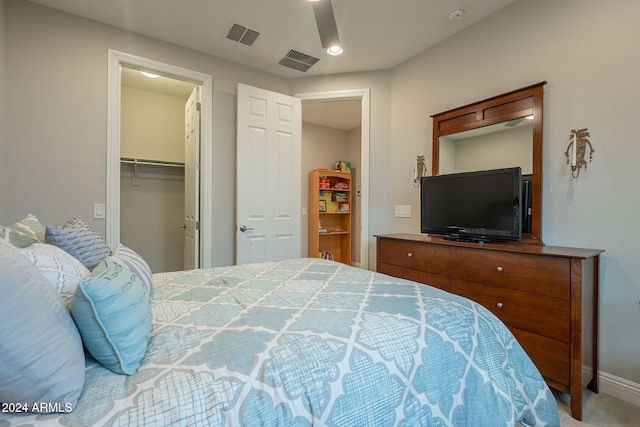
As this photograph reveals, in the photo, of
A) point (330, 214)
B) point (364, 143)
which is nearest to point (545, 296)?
point (364, 143)

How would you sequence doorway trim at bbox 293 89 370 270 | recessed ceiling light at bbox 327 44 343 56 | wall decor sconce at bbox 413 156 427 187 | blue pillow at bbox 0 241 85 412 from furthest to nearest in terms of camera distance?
doorway trim at bbox 293 89 370 270, wall decor sconce at bbox 413 156 427 187, recessed ceiling light at bbox 327 44 343 56, blue pillow at bbox 0 241 85 412

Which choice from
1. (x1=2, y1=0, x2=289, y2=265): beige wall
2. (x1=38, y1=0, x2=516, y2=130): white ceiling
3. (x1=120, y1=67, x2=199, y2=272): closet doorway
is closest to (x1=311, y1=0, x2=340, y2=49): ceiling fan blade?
(x1=38, y1=0, x2=516, y2=130): white ceiling

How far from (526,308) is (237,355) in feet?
5.82

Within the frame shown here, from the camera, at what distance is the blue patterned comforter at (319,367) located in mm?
679

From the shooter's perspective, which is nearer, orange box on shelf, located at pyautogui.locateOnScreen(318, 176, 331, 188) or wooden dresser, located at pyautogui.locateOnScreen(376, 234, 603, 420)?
wooden dresser, located at pyautogui.locateOnScreen(376, 234, 603, 420)

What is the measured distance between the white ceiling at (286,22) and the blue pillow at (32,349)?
2.42 metres

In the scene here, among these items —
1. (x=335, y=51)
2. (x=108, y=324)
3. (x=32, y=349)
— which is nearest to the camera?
(x=32, y=349)

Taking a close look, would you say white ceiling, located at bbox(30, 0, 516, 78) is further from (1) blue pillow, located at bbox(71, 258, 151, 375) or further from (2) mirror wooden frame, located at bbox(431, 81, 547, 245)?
(1) blue pillow, located at bbox(71, 258, 151, 375)

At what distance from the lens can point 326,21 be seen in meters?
1.62

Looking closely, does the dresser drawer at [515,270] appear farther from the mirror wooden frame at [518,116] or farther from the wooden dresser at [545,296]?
the mirror wooden frame at [518,116]

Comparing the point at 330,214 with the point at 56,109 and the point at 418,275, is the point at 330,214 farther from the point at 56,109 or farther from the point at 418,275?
the point at 56,109

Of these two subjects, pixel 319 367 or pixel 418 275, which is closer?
pixel 319 367

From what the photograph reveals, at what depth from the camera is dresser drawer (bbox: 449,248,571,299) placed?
1610mm

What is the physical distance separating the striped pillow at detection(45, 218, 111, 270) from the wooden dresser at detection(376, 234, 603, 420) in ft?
7.09
